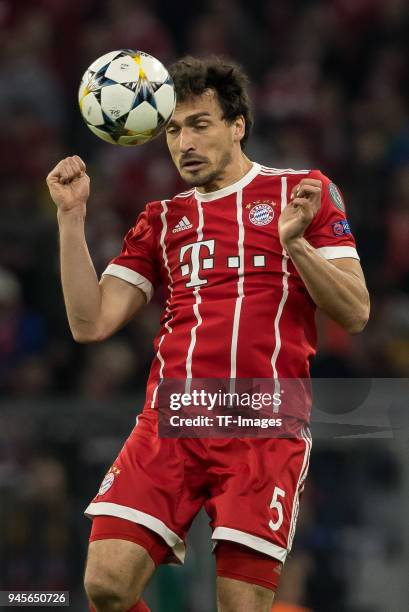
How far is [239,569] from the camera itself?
4406 millimetres

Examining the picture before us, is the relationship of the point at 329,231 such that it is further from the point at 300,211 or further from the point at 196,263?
the point at 196,263

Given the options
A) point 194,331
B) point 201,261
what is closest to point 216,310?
point 194,331

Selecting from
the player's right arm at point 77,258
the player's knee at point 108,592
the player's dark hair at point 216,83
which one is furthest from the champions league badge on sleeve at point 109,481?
the player's dark hair at point 216,83

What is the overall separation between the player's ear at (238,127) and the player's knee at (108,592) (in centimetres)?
181

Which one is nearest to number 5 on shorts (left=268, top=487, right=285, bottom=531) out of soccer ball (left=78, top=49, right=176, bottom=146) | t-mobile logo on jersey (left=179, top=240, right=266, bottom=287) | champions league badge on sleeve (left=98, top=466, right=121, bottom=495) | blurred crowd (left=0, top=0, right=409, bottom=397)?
champions league badge on sleeve (left=98, top=466, right=121, bottom=495)

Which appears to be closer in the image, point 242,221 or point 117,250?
point 242,221

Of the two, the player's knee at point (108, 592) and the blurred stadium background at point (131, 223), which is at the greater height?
the blurred stadium background at point (131, 223)

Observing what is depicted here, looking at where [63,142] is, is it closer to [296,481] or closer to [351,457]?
[351,457]

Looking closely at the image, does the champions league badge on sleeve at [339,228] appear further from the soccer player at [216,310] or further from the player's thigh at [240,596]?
the player's thigh at [240,596]

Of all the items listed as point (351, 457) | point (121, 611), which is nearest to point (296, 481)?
point (121, 611)

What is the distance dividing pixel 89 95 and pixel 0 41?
22.0 ft

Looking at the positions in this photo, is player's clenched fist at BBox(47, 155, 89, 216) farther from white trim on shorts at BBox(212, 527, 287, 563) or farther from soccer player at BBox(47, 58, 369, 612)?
white trim on shorts at BBox(212, 527, 287, 563)

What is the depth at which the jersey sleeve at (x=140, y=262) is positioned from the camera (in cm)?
509

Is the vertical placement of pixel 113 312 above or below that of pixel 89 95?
below
